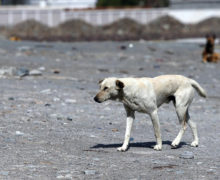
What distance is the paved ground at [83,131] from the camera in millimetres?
6363

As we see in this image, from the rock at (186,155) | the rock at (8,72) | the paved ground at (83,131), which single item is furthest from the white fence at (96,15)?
the rock at (186,155)

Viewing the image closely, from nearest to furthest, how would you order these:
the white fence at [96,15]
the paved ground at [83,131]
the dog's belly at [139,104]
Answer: the paved ground at [83,131], the dog's belly at [139,104], the white fence at [96,15]

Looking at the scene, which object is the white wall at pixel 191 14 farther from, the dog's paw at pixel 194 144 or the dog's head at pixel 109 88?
the dog's head at pixel 109 88

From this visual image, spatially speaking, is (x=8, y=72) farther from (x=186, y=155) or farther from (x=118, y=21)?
(x=118, y=21)

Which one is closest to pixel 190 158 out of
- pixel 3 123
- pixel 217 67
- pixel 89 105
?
pixel 3 123

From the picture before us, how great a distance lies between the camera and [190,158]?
7.07 m

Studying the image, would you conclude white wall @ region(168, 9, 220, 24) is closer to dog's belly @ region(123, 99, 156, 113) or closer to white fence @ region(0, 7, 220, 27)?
white fence @ region(0, 7, 220, 27)

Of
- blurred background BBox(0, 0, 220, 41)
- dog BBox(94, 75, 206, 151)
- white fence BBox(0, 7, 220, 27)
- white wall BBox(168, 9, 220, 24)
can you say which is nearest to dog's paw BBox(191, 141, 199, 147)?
dog BBox(94, 75, 206, 151)

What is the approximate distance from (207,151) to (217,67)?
38.8 feet

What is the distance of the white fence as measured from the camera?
139ft

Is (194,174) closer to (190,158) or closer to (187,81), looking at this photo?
(190,158)

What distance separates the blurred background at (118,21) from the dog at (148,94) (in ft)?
95.5

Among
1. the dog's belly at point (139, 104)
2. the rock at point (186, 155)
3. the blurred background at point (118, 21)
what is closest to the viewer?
the rock at point (186, 155)

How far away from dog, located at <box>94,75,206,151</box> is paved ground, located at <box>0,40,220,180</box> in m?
0.37
